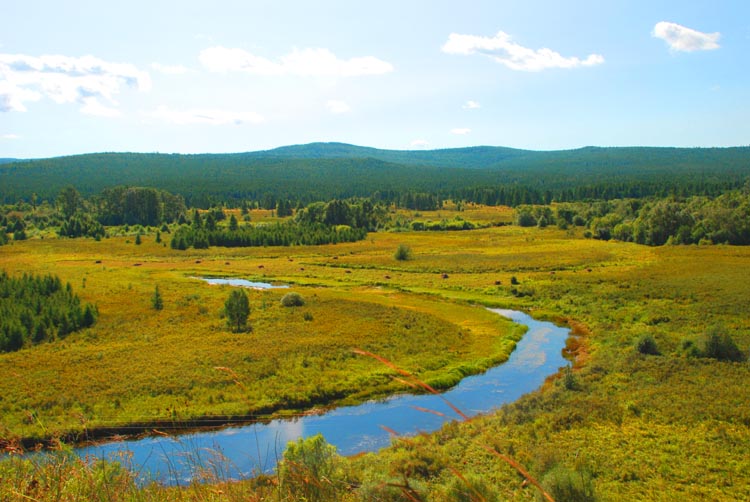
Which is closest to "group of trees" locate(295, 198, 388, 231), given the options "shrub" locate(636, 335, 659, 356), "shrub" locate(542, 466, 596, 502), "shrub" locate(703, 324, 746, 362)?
"shrub" locate(636, 335, 659, 356)

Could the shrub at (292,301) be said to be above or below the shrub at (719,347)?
below

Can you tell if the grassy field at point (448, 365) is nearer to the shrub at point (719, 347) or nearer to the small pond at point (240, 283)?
the shrub at point (719, 347)

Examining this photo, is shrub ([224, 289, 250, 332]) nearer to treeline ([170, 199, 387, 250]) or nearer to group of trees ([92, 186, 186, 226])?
treeline ([170, 199, 387, 250])

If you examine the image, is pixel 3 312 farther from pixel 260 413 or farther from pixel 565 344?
pixel 565 344

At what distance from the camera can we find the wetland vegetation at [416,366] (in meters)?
12.9

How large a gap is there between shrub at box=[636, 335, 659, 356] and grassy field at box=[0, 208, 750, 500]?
48 cm

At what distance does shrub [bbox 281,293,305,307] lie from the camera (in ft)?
150

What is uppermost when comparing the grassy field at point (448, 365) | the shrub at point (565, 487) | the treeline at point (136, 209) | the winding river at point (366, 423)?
the treeline at point (136, 209)

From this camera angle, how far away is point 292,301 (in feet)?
151

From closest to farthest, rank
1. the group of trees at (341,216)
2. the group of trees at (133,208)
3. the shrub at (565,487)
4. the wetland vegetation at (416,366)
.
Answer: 1. the shrub at (565,487)
2. the wetland vegetation at (416,366)
3. the group of trees at (341,216)
4. the group of trees at (133,208)

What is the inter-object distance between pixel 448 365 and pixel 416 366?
2.19 m

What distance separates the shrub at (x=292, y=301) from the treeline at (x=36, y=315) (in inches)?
589

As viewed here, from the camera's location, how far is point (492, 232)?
392ft

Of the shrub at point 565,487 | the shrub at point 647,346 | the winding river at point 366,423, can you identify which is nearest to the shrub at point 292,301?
the winding river at point 366,423
